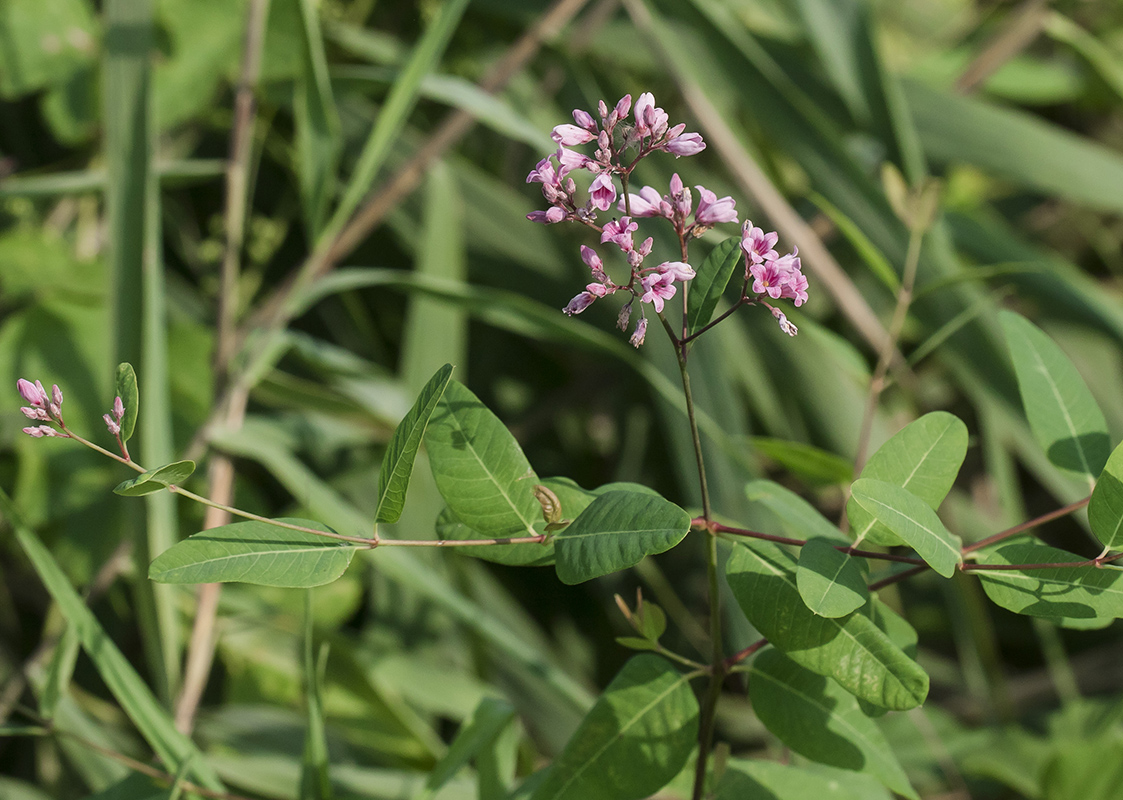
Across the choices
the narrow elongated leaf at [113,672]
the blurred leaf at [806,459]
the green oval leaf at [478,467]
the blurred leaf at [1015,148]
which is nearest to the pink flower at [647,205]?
the green oval leaf at [478,467]

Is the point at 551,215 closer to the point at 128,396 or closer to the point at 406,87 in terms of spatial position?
the point at 128,396

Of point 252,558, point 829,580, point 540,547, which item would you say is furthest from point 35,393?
point 829,580

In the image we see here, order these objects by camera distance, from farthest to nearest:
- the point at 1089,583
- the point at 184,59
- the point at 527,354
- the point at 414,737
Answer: the point at 527,354, the point at 184,59, the point at 414,737, the point at 1089,583

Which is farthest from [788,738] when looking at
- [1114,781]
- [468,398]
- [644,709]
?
[1114,781]

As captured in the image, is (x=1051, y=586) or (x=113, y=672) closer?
(x=1051, y=586)

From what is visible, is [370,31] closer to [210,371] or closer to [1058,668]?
[210,371]

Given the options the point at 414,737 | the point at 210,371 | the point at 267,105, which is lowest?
the point at 414,737
